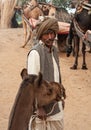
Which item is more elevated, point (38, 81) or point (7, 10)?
point (38, 81)

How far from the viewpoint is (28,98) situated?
319 cm

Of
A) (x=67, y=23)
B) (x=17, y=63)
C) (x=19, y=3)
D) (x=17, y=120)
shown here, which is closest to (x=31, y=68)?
(x=17, y=120)

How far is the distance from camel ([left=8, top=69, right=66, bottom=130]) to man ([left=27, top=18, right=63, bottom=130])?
1.60 ft

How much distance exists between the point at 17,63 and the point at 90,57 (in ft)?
7.01

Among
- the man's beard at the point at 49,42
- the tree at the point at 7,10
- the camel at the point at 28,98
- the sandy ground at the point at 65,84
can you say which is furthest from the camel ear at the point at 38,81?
the tree at the point at 7,10

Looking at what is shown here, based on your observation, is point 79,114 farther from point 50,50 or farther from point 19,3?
point 19,3

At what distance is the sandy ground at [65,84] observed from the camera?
6622 mm

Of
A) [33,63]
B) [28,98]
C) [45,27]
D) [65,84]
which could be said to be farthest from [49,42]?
[65,84]

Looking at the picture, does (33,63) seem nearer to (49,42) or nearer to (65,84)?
(49,42)

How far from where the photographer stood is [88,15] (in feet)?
31.8

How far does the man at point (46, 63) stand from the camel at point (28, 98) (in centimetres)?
49

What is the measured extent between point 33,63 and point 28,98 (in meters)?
0.66

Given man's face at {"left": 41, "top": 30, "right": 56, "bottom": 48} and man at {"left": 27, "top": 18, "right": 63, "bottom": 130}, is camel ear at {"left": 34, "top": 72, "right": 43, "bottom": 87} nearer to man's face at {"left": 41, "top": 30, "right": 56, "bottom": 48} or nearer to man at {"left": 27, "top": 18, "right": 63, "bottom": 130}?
man at {"left": 27, "top": 18, "right": 63, "bottom": 130}

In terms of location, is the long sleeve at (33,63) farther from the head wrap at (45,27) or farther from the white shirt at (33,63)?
the head wrap at (45,27)
